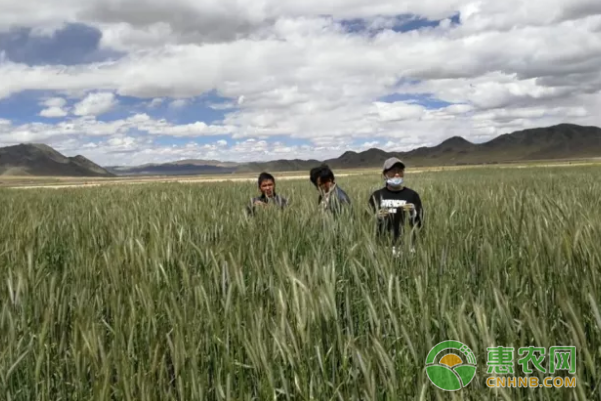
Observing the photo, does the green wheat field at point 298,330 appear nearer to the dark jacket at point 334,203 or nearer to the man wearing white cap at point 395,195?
the dark jacket at point 334,203

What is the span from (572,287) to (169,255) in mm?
1657

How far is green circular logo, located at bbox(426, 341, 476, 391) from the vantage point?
1.21 meters

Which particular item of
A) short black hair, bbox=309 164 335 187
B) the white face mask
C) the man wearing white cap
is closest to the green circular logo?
the man wearing white cap

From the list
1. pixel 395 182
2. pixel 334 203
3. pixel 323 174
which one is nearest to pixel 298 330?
pixel 334 203

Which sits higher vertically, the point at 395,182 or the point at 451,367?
the point at 395,182

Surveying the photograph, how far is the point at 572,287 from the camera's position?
1.58 metres

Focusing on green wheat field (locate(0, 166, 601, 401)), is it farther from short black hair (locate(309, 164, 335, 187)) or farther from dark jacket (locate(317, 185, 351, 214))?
short black hair (locate(309, 164, 335, 187))

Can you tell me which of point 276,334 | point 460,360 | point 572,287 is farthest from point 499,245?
point 276,334

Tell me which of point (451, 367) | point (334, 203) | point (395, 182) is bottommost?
point (451, 367)

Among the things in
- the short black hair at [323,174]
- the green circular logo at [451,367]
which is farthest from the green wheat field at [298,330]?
the short black hair at [323,174]

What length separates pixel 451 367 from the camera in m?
1.24

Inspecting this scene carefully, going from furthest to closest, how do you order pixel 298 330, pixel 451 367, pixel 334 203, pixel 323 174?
1. pixel 323 174
2. pixel 334 203
3. pixel 298 330
4. pixel 451 367

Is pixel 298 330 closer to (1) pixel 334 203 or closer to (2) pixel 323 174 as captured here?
(1) pixel 334 203

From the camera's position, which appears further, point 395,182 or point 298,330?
point 395,182
